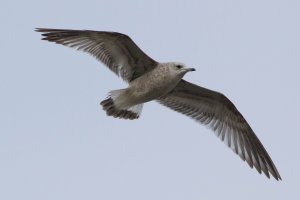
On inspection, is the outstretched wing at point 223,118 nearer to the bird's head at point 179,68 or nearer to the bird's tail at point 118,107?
the bird's tail at point 118,107

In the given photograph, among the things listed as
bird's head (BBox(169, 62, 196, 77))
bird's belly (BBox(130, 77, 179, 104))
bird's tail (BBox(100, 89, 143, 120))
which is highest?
bird's head (BBox(169, 62, 196, 77))

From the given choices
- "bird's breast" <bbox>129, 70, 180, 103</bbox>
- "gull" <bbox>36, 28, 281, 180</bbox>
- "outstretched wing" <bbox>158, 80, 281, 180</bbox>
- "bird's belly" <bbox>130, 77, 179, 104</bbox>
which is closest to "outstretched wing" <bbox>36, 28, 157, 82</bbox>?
"gull" <bbox>36, 28, 281, 180</bbox>

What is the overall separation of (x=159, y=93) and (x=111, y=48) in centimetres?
108

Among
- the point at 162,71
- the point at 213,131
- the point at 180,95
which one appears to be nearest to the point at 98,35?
the point at 162,71

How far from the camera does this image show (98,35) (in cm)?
1209

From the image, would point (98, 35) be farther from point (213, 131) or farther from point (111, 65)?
point (213, 131)

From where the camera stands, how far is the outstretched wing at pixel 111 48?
11.9 meters

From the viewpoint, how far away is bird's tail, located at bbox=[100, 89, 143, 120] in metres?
12.6

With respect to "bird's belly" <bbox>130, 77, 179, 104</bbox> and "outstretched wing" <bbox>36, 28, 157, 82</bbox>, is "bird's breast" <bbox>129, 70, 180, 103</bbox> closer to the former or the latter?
"bird's belly" <bbox>130, 77, 179, 104</bbox>

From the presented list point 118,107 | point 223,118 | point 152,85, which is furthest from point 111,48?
point 223,118

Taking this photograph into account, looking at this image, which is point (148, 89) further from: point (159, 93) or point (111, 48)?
point (111, 48)

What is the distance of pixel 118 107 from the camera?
12656 millimetres

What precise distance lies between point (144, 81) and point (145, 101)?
0.37 m

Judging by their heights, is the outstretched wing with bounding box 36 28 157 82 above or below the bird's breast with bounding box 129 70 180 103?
above
